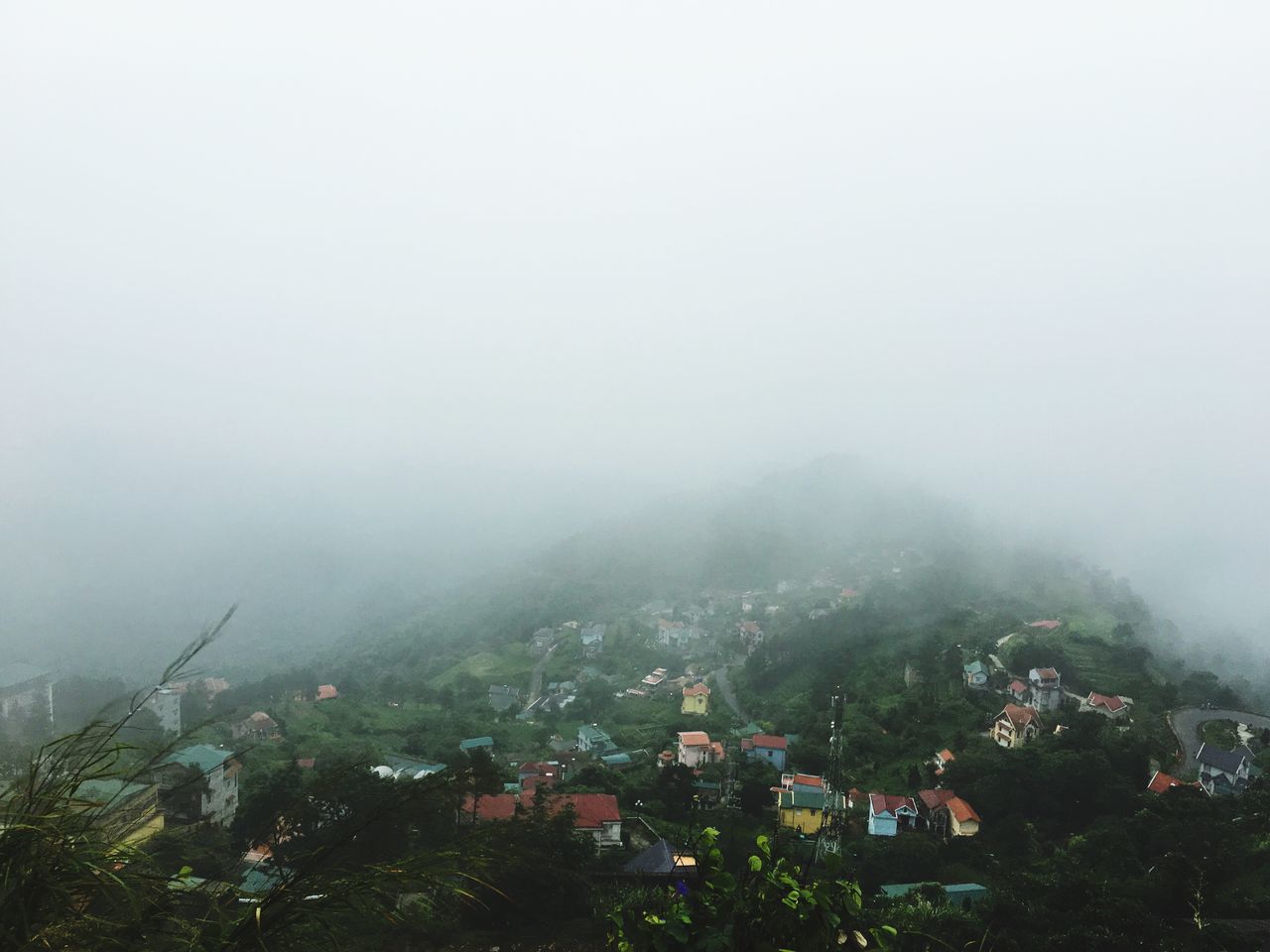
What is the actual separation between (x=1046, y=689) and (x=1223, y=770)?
6188mm

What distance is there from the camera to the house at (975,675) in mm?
23094

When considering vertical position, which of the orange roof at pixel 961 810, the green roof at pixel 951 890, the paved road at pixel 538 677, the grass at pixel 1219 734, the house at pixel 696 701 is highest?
the green roof at pixel 951 890

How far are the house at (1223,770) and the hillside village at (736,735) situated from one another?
0.04 m

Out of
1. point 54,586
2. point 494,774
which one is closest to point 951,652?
point 494,774

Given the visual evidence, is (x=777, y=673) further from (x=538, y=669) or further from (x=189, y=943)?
(x=189, y=943)

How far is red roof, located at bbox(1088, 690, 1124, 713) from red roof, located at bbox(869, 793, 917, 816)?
26.9ft

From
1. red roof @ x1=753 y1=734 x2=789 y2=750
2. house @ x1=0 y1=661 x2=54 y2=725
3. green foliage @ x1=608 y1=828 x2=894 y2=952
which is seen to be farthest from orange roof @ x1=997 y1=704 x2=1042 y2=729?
house @ x1=0 y1=661 x2=54 y2=725

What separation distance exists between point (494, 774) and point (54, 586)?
191 feet

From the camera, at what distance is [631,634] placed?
38.9 metres

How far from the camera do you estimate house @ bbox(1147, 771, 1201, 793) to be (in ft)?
48.0

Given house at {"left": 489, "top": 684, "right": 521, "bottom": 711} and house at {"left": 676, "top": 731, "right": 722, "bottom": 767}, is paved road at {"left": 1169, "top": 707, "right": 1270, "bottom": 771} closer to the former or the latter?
house at {"left": 676, "top": 731, "right": 722, "bottom": 767}

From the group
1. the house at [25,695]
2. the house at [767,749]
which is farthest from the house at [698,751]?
the house at [25,695]

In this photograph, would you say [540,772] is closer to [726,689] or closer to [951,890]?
[951,890]

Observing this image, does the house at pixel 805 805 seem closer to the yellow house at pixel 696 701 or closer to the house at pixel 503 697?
the yellow house at pixel 696 701
